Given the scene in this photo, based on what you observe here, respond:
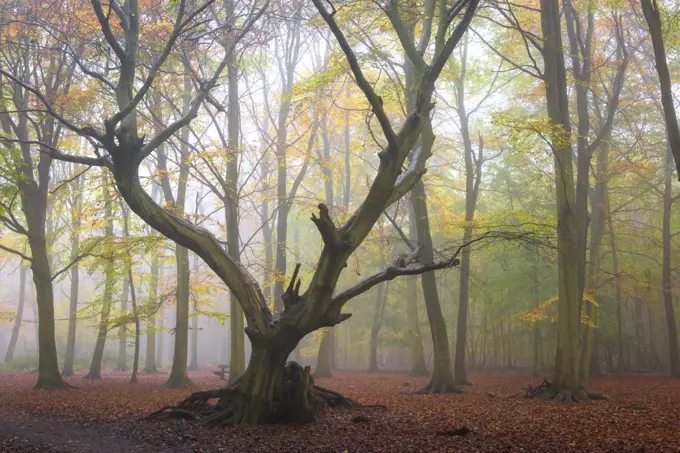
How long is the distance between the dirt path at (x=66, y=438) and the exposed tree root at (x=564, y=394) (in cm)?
749

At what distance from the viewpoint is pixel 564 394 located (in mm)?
10242

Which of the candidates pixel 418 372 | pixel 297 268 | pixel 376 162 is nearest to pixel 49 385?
pixel 297 268

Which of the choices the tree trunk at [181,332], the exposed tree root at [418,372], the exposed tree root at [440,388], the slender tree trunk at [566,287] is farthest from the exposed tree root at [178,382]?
the slender tree trunk at [566,287]

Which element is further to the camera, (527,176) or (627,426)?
(527,176)

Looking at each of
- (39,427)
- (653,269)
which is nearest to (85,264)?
(39,427)

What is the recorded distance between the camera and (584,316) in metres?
13.4

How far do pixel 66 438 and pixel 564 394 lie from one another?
8.71m

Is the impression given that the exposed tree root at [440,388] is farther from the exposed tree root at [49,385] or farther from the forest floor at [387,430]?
the exposed tree root at [49,385]

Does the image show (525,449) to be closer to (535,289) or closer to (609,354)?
(535,289)

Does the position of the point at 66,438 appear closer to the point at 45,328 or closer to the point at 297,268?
the point at 297,268

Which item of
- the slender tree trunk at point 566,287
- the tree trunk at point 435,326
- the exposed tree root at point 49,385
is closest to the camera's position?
the slender tree trunk at point 566,287

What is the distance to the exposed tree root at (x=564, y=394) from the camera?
401 inches

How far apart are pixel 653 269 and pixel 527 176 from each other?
596 centimetres

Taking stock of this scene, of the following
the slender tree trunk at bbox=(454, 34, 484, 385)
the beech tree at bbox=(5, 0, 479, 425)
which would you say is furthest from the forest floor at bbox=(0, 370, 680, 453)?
the slender tree trunk at bbox=(454, 34, 484, 385)
